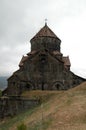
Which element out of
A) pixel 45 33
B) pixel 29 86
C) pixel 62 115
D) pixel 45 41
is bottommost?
pixel 62 115

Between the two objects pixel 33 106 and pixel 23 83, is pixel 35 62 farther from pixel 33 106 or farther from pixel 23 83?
pixel 33 106

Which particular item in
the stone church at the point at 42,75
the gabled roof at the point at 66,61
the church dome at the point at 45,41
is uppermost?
the church dome at the point at 45,41

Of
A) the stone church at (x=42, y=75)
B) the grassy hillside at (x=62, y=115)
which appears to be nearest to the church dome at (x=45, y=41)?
the stone church at (x=42, y=75)

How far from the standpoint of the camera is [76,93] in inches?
1716

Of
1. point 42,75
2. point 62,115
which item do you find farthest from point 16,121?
point 42,75

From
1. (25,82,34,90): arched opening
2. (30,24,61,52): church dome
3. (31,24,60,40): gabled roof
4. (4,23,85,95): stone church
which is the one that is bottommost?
(25,82,34,90): arched opening

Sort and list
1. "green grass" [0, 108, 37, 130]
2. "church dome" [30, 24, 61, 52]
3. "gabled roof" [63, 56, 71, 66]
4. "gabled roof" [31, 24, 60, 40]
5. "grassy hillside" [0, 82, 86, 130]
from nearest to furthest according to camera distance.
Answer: "grassy hillside" [0, 82, 86, 130] < "green grass" [0, 108, 37, 130] < "church dome" [30, 24, 61, 52] < "gabled roof" [31, 24, 60, 40] < "gabled roof" [63, 56, 71, 66]

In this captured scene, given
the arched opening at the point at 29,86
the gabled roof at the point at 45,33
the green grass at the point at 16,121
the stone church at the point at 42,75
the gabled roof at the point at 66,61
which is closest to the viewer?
the green grass at the point at 16,121

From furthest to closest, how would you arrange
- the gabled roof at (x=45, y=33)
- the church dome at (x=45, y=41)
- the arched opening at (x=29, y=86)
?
1. the gabled roof at (x=45, y=33)
2. the church dome at (x=45, y=41)
3. the arched opening at (x=29, y=86)

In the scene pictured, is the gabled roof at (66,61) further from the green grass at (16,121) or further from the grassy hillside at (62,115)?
the green grass at (16,121)

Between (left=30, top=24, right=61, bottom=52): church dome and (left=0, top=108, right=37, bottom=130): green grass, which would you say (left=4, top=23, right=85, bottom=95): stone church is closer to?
(left=30, top=24, right=61, bottom=52): church dome

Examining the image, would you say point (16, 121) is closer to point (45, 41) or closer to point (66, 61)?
point (45, 41)

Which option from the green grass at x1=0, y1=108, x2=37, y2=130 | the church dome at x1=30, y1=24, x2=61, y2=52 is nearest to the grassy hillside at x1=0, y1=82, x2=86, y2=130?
the green grass at x1=0, y1=108, x2=37, y2=130

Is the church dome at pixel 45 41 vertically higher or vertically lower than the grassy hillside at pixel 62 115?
higher
